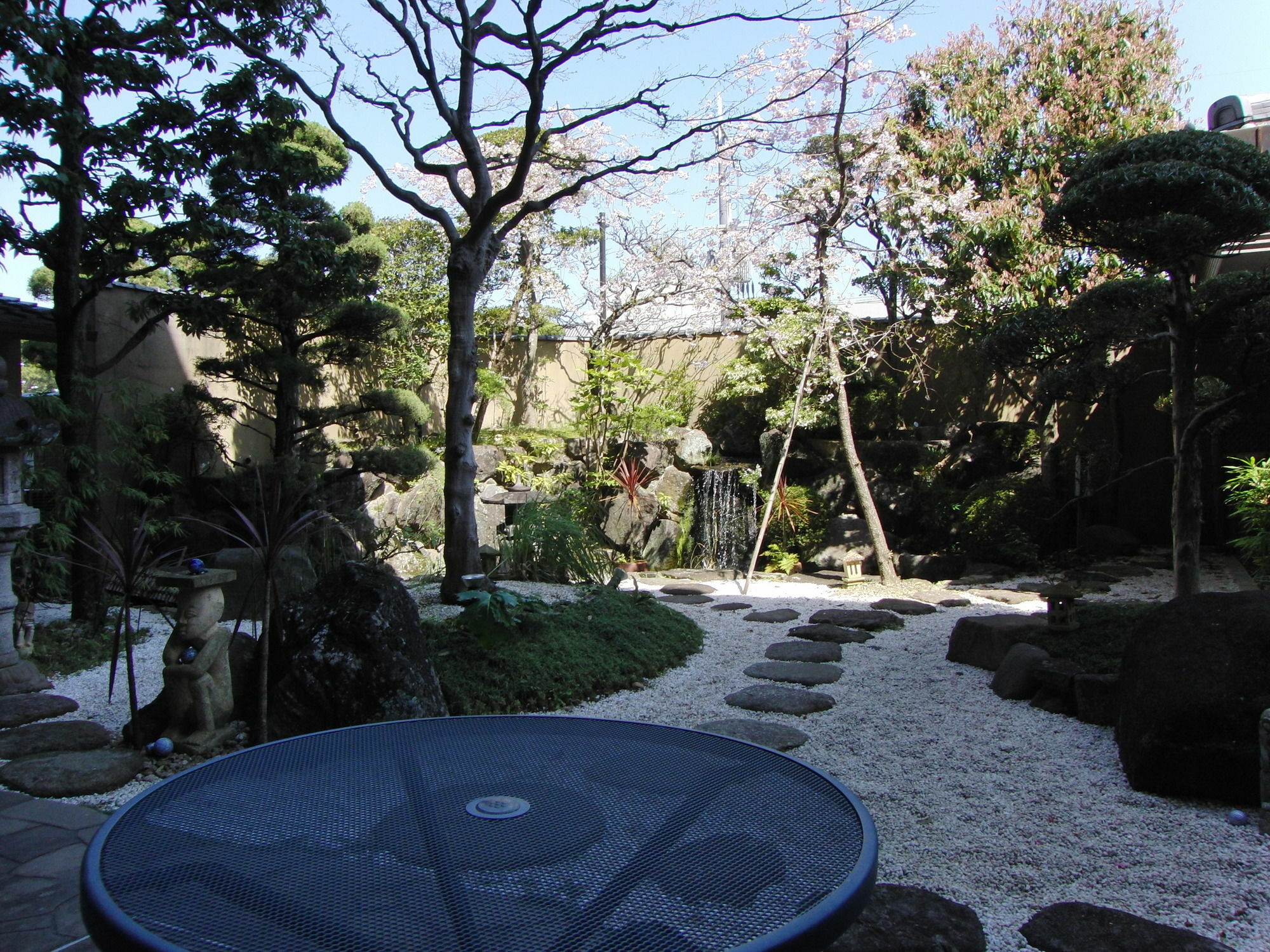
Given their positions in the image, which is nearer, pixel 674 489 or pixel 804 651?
pixel 804 651

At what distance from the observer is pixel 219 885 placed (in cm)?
118

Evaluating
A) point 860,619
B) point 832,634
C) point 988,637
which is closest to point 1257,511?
point 988,637

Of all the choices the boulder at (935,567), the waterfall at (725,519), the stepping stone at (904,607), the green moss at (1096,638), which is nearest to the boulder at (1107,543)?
the boulder at (935,567)

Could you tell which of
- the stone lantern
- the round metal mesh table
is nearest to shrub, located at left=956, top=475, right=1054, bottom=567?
the round metal mesh table

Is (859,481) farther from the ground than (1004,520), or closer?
farther from the ground

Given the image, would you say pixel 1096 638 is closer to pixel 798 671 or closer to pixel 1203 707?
pixel 798 671

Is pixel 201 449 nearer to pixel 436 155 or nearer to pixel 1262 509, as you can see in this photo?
pixel 436 155

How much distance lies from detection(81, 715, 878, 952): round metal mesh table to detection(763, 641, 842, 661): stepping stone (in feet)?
10.4

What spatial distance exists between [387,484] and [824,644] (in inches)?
245

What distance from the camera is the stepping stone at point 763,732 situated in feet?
10.8

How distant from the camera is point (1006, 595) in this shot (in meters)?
6.89

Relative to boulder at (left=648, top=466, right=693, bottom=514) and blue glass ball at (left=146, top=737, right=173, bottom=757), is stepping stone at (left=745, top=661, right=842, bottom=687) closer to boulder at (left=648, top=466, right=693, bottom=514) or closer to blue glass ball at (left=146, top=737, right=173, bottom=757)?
blue glass ball at (left=146, top=737, right=173, bottom=757)

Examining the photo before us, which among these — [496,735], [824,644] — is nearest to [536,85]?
[824,644]

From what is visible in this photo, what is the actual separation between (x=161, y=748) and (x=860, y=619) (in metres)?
4.41
